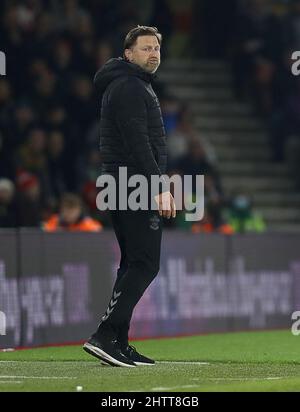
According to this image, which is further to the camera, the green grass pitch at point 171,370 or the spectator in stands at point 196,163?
the spectator in stands at point 196,163

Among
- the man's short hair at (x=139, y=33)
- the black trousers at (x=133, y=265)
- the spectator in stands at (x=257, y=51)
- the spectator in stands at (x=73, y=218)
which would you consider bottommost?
the black trousers at (x=133, y=265)

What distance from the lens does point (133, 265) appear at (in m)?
9.88

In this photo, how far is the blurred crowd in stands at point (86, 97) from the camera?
58.0ft

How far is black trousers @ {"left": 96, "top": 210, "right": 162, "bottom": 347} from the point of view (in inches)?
388

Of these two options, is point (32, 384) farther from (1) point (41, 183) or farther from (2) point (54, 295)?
(1) point (41, 183)

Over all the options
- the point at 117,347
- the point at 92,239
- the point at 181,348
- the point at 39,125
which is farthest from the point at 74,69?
the point at 117,347

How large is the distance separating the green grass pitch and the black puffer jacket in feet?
4.62

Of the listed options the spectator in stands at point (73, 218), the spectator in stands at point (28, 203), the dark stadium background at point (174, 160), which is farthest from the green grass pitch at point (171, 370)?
the spectator in stands at point (28, 203)

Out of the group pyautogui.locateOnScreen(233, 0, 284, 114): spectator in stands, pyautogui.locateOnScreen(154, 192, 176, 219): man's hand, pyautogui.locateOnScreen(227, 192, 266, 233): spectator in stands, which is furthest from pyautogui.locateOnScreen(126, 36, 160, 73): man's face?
pyautogui.locateOnScreen(233, 0, 284, 114): spectator in stands

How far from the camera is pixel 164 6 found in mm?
22359

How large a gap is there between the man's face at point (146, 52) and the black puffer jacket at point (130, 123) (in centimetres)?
5

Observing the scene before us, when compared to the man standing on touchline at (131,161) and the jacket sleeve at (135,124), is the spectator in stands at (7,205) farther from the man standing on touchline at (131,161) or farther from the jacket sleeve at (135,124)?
the jacket sleeve at (135,124)
